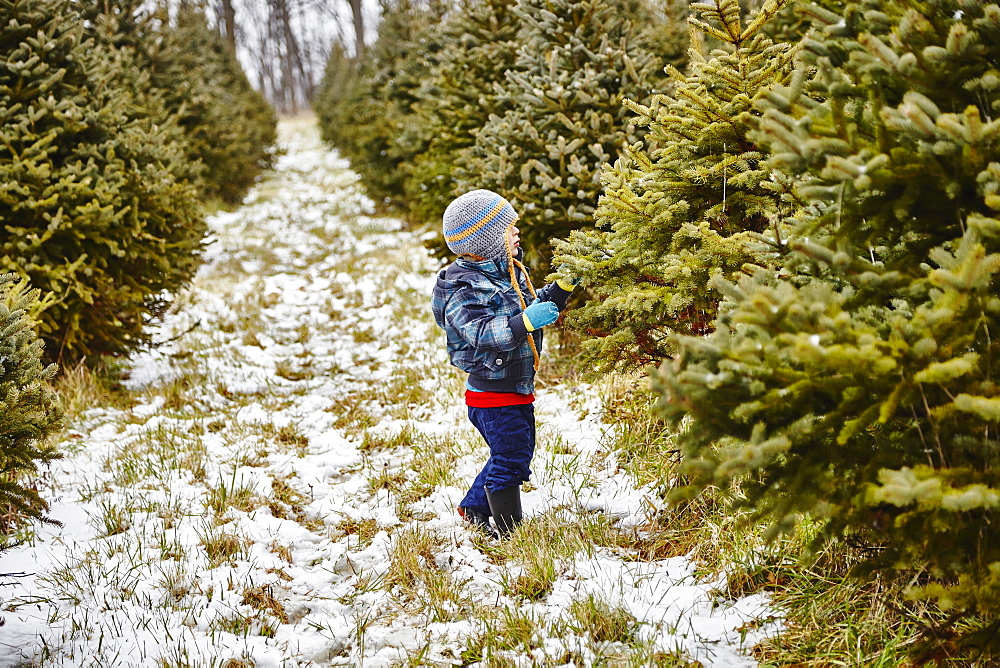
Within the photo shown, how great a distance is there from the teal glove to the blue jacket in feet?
0.20

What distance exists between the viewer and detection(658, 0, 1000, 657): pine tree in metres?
1.74

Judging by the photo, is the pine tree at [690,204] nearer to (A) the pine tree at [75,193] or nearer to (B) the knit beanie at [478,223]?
(B) the knit beanie at [478,223]

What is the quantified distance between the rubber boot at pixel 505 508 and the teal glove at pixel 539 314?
0.93 metres

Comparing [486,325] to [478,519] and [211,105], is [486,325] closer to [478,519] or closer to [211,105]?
[478,519]

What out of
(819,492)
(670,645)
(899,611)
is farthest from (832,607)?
(819,492)

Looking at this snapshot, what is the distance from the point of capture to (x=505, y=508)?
3.47 meters

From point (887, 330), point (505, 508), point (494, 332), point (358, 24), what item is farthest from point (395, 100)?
point (358, 24)

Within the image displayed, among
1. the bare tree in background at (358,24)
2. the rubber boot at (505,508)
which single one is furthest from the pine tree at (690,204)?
the bare tree in background at (358,24)

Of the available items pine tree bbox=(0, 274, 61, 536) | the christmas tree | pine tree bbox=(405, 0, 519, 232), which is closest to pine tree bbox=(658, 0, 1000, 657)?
pine tree bbox=(0, 274, 61, 536)

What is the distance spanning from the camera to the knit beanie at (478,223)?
3324mm

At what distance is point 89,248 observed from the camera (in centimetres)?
567

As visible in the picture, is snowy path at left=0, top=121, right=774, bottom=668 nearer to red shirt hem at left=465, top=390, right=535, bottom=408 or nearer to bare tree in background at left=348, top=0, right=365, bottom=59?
red shirt hem at left=465, top=390, right=535, bottom=408

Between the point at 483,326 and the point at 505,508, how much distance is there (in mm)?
1002

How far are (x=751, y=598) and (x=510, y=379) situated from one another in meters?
1.51
